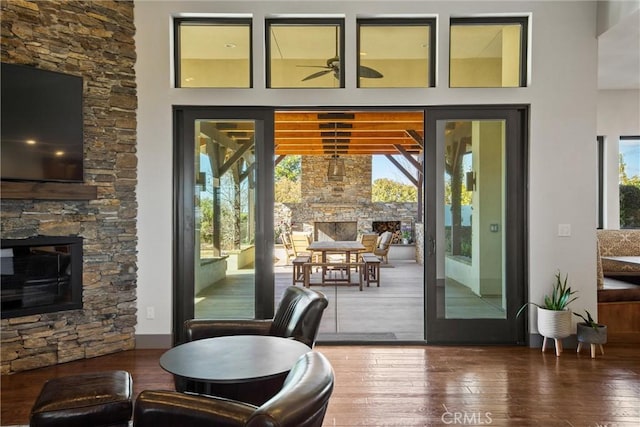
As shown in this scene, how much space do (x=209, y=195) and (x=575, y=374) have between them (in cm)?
372

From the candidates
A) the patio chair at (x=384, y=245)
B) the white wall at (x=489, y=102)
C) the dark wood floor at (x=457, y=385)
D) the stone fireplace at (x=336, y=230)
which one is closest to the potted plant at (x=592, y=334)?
the dark wood floor at (x=457, y=385)

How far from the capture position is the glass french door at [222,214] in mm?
4426

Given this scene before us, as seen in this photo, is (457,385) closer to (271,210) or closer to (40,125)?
(271,210)

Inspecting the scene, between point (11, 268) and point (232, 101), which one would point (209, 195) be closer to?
point (232, 101)

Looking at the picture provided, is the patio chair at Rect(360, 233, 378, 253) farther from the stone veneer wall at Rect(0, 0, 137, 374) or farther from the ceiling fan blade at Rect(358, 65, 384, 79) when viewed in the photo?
the stone veneer wall at Rect(0, 0, 137, 374)

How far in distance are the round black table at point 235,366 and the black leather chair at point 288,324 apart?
211mm

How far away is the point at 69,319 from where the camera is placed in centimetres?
396

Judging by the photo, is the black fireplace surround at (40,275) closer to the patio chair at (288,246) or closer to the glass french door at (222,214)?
the glass french door at (222,214)

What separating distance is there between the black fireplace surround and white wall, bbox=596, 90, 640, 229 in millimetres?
7195

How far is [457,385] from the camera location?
339cm

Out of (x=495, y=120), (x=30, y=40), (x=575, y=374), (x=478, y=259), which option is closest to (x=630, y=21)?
(x=495, y=120)

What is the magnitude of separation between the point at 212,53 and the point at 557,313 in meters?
4.22

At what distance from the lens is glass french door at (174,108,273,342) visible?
4426 millimetres

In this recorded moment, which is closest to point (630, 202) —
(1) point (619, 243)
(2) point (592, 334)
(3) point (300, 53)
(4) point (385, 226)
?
(1) point (619, 243)
